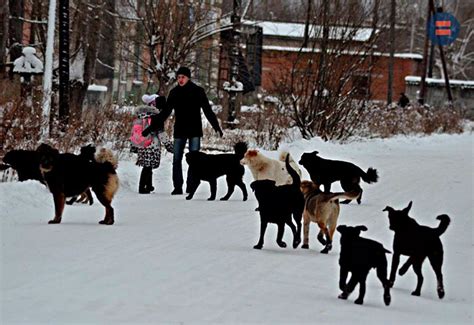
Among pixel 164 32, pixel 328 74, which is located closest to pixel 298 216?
pixel 328 74

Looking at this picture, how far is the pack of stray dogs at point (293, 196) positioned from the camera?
7.07 metres

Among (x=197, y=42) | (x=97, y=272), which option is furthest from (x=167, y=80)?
(x=97, y=272)

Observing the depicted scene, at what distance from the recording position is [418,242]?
7426 mm

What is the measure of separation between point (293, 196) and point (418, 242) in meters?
2.00

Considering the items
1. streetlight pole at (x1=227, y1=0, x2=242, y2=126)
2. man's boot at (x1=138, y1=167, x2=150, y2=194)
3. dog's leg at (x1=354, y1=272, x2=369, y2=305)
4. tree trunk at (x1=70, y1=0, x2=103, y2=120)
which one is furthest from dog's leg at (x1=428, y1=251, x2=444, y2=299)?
tree trunk at (x1=70, y1=0, x2=103, y2=120)

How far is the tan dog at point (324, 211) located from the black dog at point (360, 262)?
194cm

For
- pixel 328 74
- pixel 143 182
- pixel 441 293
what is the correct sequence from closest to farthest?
pixel 441 293 < pixel 143 182 < pixel 328 74

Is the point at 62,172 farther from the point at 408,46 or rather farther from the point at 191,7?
the point at 408,46

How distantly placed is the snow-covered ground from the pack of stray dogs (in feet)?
0.61

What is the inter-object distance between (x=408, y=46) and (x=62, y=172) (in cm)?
7761

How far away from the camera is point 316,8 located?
82.6 ft

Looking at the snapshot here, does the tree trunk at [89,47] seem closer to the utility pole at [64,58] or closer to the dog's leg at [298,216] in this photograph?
the utility pole at [64,58]

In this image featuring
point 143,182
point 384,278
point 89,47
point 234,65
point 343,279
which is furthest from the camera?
point 89,47

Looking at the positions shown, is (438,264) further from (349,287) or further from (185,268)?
(185,268)
